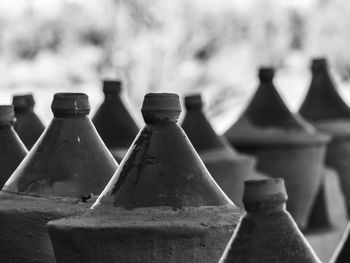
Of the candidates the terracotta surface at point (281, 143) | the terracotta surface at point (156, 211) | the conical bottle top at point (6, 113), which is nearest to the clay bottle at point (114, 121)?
the conical bottle top at point (6, 113)

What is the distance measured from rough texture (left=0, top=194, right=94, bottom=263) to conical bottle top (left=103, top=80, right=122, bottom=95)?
3.14 feet

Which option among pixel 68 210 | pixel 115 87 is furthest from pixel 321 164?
pixel 68 210

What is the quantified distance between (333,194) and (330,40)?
4.95 meters

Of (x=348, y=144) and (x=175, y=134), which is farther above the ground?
(x=175, y=134)

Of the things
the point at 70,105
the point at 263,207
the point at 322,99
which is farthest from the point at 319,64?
the point at 263,207

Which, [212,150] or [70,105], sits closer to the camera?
[70,105]

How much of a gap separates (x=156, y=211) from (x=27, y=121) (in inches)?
38.7

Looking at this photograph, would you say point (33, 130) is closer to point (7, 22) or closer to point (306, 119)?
point (306, 119)

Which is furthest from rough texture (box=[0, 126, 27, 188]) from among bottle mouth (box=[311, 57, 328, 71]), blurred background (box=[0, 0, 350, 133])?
blurred background (box=[0, 0, 350, 133])

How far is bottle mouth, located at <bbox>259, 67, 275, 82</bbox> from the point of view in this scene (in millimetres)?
3289

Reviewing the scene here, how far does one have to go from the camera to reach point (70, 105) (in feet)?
5.47

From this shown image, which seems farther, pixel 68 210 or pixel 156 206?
pixel 68 210

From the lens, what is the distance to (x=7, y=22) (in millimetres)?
7262

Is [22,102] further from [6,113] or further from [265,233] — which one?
[265,233]
